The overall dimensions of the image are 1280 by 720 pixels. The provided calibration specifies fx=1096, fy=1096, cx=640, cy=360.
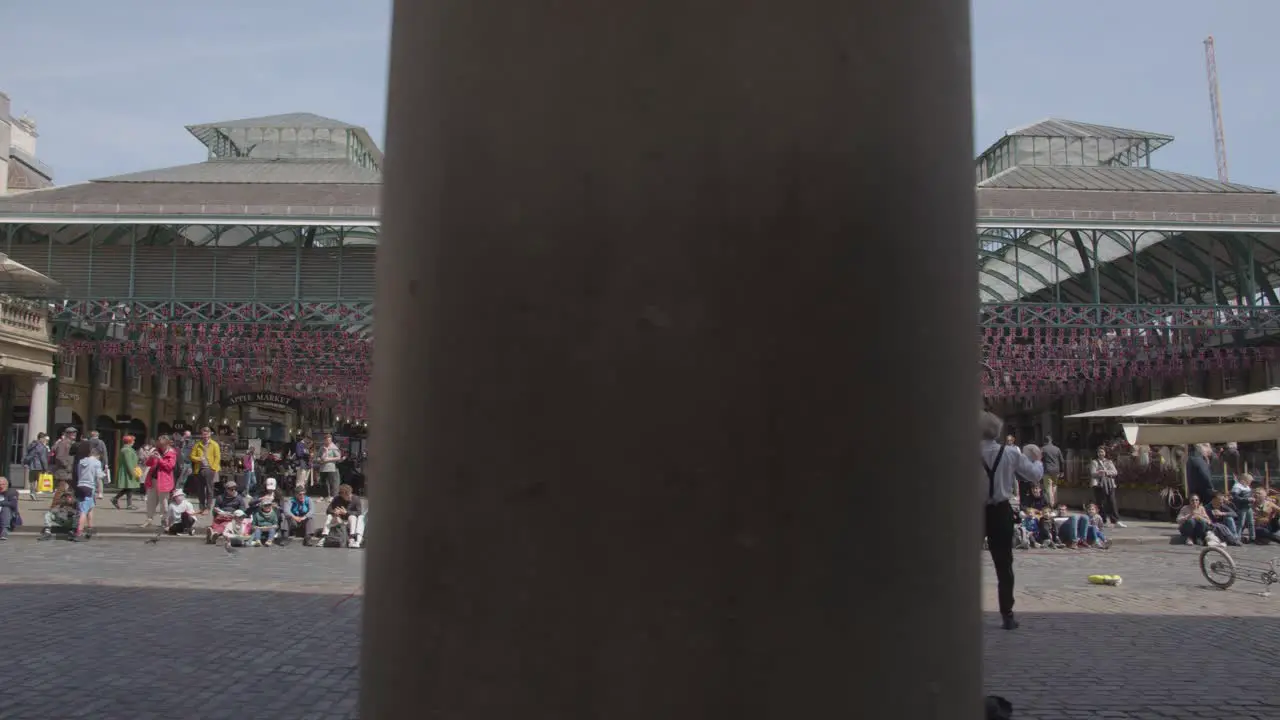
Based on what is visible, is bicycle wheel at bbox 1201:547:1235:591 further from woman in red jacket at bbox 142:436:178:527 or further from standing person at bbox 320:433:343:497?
standing person at bbox 320:433:343:497

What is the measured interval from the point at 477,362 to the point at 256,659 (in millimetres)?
6138

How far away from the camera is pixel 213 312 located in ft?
88.2

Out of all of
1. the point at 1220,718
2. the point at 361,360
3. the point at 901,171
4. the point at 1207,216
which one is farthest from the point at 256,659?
the point at 361,360

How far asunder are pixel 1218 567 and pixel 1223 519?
662 centimetres

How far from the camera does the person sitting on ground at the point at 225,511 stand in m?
15.6

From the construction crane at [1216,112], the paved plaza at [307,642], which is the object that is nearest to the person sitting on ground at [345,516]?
the paved plaza at [307,642]

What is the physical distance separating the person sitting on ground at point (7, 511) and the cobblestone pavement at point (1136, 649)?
1375 cm

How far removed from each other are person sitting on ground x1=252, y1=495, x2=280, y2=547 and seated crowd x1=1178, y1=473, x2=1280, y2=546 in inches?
530

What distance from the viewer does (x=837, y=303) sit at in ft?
4.40

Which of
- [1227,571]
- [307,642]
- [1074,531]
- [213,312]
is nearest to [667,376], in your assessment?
[307,642]

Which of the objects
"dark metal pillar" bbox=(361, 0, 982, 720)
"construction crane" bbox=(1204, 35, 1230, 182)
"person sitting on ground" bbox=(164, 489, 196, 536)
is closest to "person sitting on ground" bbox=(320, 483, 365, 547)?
"person sitting on ground" bbox=(164, 489, 196, 536)

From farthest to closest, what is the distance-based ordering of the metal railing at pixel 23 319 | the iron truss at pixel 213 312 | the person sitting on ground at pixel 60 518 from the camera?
the metal railing at pixel 23 319
the iron truss at pixel 213 312
the person sitting on ground at pixel 60 518

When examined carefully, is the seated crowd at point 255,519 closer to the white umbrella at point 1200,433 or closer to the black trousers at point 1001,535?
the black trousers at point 1001,535

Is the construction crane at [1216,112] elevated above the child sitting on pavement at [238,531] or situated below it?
above
